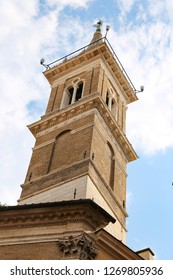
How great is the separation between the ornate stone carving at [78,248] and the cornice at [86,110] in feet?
34.9

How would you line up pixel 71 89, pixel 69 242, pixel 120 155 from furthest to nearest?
pixel 71 89, pixel 120 155, pixel 69 242

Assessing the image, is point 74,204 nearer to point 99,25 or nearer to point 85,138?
point 85,138

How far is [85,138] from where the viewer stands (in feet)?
70.2

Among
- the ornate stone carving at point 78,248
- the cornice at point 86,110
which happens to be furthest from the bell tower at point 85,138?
the ornate stone carving at point 78,248

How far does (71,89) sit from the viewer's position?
2772 cm

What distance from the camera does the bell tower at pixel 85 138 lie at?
19547 millimetres

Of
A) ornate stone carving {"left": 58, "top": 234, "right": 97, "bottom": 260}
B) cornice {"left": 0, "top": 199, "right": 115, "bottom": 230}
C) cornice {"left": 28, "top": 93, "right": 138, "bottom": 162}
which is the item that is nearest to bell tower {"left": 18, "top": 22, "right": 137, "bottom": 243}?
cornice {"left": 28, "top": 93, "right": 138, "bottom": 162}

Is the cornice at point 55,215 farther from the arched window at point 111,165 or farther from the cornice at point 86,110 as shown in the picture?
the cornice at point 86,110

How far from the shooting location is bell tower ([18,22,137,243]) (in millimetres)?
19547

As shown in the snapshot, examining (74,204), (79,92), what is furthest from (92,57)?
(74,204)

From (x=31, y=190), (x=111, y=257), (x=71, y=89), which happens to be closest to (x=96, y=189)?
(x=31, y=190)

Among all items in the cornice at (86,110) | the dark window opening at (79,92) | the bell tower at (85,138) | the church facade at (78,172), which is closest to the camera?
the church facade at (78,172)

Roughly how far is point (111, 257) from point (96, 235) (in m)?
1.15
